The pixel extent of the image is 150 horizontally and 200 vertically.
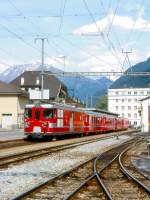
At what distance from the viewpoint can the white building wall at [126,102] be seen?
614ft

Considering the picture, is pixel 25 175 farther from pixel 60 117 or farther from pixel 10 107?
pixel 10 107

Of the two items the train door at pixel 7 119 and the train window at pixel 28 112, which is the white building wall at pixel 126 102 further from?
the train window at pixel 28 112

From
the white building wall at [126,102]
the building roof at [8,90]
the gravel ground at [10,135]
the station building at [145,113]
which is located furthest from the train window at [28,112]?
the white building wall at [126,102]

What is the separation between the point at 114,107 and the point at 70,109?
150664 mm

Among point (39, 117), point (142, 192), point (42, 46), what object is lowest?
point (142, 192)

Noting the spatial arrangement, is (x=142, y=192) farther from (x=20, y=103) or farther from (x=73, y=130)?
(x=20, y=103)

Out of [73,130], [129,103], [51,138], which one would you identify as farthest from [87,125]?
[129,103]

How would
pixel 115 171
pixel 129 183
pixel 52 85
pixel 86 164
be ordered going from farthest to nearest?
pixel 52 85
pixel 86 164
pixel 115 171
pixel 129 183

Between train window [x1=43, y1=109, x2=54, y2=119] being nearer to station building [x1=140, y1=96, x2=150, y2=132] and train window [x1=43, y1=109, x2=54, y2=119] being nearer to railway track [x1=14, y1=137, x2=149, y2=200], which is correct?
railway track [x1=14, y1=137, x2=149, y2=200]

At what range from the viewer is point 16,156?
23.1 m

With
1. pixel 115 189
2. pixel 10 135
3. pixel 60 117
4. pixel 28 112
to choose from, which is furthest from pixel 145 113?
pixel 115 189

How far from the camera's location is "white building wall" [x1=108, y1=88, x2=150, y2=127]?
187 metres

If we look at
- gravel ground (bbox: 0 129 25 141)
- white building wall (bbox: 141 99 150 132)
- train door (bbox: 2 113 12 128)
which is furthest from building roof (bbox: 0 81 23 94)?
white building wall (bbox: 141 99 150 132)

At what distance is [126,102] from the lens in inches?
7653
